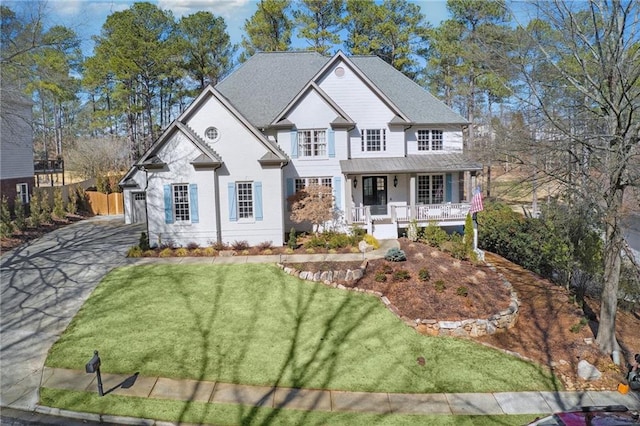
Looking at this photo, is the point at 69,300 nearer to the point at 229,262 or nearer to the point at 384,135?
the point at 229,262

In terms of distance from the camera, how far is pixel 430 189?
79.3 feet

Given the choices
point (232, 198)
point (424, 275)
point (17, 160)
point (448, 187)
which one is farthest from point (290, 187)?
point (17, 160)

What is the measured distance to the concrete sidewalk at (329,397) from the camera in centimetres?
982

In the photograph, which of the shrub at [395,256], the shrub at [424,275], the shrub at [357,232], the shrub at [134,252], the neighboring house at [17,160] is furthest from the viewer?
the neighboring house at [17,160]

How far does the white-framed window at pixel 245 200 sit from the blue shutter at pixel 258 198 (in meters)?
0.23

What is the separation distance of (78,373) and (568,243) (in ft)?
57.0

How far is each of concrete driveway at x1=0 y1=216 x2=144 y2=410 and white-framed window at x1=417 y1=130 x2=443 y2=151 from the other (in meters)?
15.7

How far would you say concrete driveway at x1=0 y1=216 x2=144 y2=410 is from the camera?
10.7 meters

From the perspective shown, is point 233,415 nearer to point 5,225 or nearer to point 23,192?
point 5,225

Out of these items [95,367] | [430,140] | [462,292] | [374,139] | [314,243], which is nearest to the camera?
[95,367]

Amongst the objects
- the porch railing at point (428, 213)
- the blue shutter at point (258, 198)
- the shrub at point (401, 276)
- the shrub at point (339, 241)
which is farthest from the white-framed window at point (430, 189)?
the blue shutter at point (258, 198)

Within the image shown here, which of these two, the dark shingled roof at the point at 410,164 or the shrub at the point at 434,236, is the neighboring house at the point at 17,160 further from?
the shrub at the point at 434,236

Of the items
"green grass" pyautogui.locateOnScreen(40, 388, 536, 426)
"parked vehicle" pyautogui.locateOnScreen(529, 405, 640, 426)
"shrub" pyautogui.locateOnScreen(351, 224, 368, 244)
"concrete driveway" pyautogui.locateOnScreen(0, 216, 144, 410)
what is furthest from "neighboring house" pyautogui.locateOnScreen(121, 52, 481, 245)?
"parked vehicle" pyautogui.locateOnScreen(529, 405, 640, 426)

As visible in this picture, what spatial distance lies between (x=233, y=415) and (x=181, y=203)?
39.4 ft
